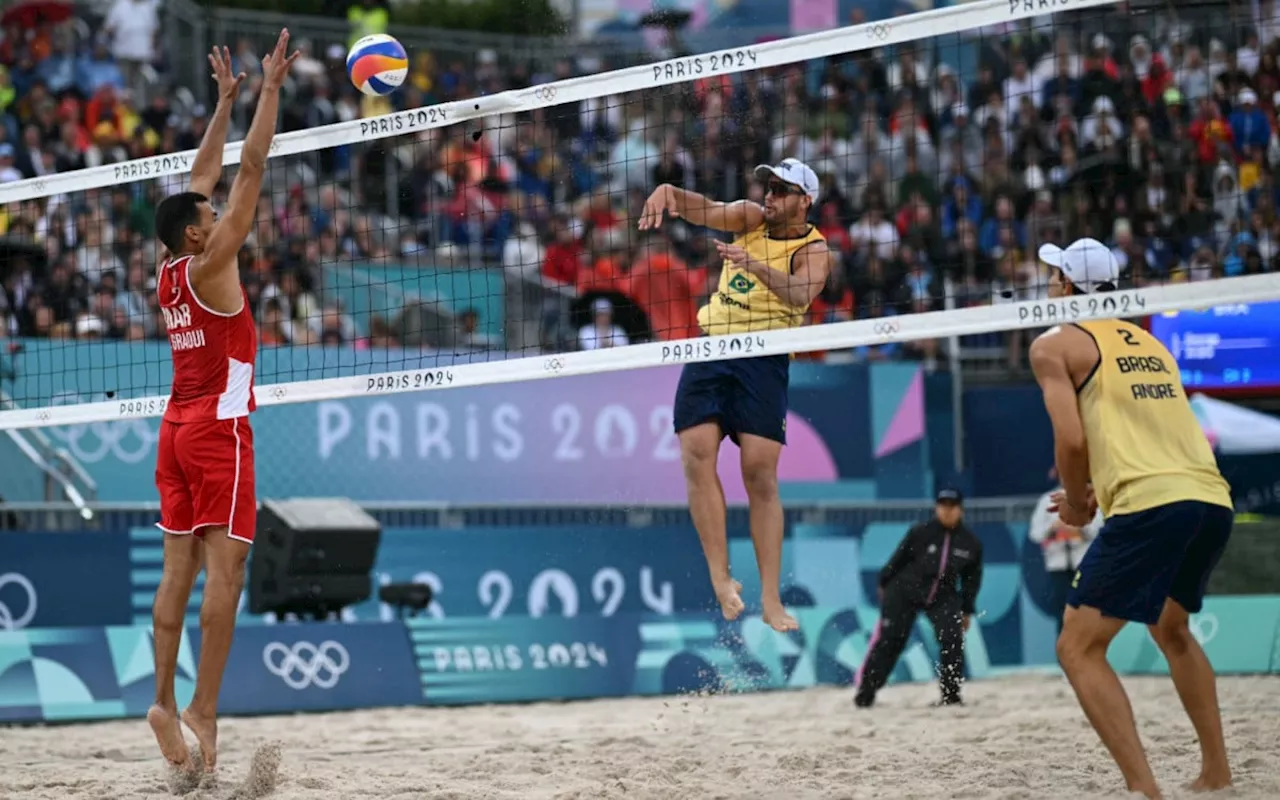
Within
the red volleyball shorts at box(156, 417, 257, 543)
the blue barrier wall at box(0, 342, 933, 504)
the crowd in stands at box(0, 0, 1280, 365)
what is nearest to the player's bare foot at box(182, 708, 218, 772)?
the red volleyball shorts at box(156, 417, 257, 543)

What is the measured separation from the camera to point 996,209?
16.7 metres

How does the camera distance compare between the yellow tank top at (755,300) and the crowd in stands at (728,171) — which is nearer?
the yellow tank top at (755,300)

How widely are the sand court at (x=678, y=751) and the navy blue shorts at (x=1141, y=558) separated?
0.81m

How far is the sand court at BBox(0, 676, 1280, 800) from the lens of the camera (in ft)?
23.5

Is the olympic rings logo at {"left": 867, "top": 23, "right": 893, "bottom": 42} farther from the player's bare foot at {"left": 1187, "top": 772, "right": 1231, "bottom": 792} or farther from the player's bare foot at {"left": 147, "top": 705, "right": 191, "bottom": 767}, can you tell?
the player's bare foot at {"left": 147, "top": 705, "right": 191, "bottom": 767}

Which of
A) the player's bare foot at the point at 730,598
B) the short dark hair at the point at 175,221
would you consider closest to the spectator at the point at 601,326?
the player's bare foot at the point at 730,598

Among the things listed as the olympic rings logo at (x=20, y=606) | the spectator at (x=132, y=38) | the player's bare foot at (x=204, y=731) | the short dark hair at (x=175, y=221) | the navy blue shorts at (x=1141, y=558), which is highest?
the spectator at (x=132, y=38)

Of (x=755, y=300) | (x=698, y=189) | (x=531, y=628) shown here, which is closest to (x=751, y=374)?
(x=755, y=300)

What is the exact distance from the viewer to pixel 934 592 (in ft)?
40.6

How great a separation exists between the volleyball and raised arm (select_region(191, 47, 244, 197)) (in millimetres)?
652

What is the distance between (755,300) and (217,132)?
257 centimetres

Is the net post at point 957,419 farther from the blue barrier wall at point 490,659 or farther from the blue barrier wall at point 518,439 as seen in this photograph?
the blue barrier wall at point 490,659

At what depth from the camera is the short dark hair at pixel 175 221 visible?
6.93 metres

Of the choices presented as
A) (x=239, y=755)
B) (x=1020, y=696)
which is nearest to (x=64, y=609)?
(x=239, y=755)
